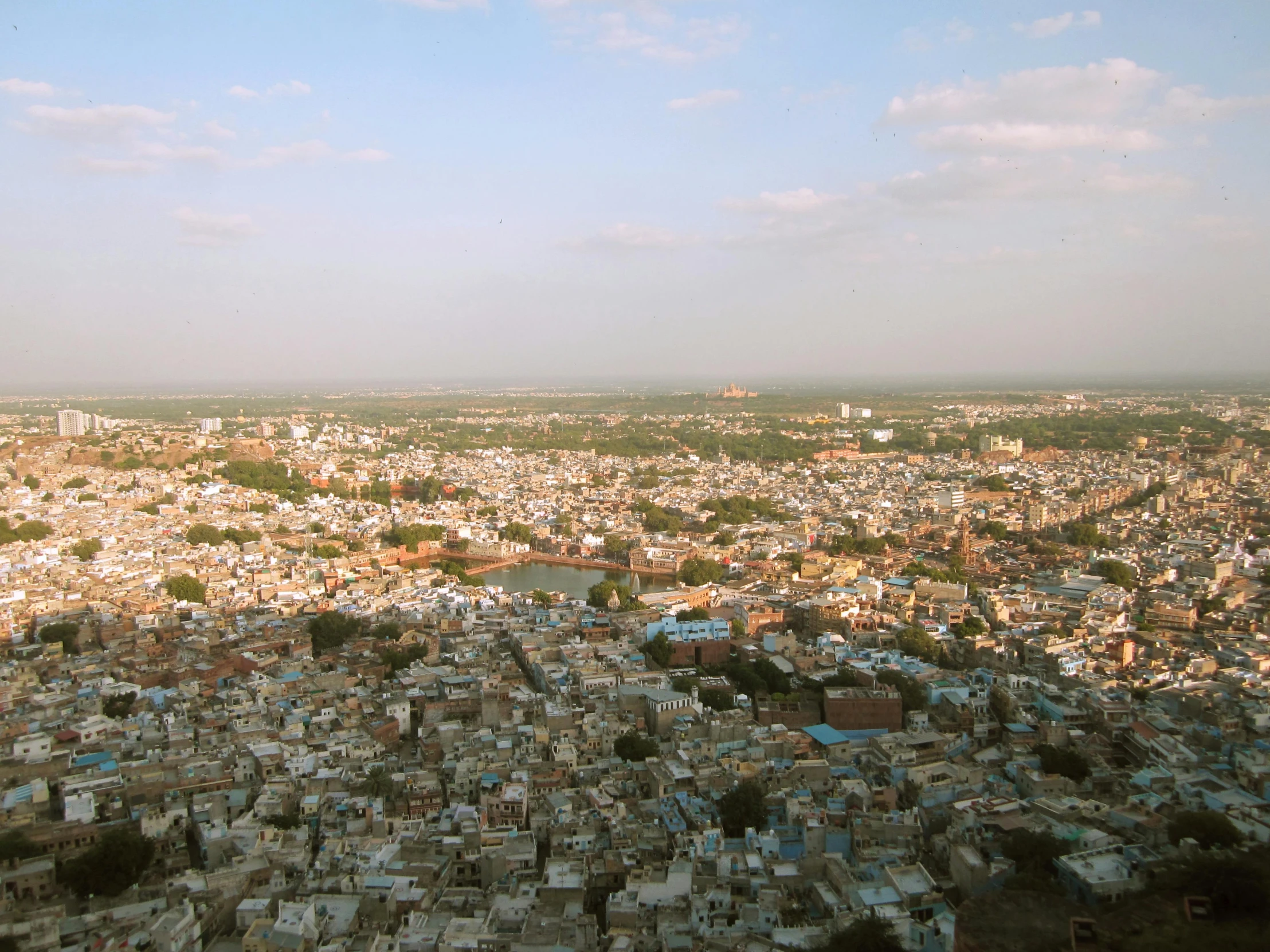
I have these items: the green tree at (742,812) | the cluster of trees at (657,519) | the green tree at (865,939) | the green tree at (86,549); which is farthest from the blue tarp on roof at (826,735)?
the green tree at (86,549)

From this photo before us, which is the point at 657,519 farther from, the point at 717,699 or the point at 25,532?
the point at 717,699

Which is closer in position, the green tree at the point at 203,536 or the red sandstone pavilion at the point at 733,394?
the green tree at the point at 203,536

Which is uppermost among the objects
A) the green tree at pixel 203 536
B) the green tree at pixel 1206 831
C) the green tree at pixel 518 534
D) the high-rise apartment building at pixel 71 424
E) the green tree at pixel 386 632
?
the high-rise apartment building at pixel 71 424

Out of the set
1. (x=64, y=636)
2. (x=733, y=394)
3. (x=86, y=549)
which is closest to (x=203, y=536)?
(x=86, y=549)

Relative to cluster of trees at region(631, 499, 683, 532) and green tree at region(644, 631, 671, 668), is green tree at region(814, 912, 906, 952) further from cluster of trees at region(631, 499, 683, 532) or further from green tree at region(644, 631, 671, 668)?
cluster of trees at region(631, 499, 683, 532)

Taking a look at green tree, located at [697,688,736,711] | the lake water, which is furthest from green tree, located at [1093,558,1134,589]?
green tree, located at [697,688,736,711]

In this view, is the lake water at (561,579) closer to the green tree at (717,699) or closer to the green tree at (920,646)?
the green tree at (920,646)
